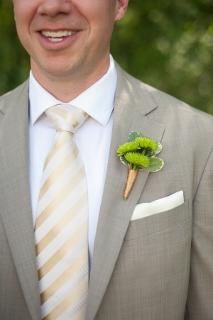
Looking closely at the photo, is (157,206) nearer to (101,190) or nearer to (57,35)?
(101,190)

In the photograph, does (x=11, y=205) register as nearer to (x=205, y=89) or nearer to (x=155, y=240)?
(x=155, y=240)

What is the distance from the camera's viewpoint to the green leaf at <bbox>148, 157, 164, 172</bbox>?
9.86ft

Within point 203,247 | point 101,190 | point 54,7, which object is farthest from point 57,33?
point 203,247

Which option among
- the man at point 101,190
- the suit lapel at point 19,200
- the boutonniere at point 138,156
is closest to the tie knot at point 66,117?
the man at point 101,190

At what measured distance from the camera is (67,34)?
3049 mm

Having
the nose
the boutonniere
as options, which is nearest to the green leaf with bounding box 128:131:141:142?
the boutonniere

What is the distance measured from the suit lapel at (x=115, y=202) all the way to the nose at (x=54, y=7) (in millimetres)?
439

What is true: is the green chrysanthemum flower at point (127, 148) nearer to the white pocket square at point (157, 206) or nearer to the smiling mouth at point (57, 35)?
→ the white pocket square at point (157, 206)

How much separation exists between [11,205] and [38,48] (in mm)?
670

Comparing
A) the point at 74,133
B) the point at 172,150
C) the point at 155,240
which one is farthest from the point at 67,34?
the point at 155,240

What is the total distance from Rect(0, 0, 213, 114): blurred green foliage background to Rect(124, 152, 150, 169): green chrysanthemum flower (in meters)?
1.72

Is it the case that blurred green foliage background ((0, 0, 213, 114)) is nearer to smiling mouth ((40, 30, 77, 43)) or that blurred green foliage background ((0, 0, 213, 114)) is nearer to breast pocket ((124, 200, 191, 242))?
smiling mouth ((40, 30, 77, 43))

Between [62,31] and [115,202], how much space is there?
75 centimetres

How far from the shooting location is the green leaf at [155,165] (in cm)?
300
